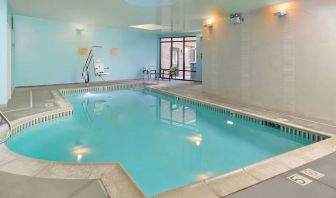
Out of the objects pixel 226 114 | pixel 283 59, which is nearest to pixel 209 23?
pixel 283 59

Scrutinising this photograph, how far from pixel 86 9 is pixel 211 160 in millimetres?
5682

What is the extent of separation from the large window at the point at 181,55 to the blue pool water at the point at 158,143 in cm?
668

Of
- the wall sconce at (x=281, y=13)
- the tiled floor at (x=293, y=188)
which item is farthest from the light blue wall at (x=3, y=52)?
the wall sconce at (x=281, y=13)

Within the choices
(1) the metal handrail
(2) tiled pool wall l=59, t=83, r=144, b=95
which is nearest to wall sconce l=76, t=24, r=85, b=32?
(1) the metal handrail

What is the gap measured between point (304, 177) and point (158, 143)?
7.38 ft

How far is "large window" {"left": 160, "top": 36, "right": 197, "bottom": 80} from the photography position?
1212cm

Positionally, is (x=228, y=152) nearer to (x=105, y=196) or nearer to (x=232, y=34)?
(x=105, y=196)

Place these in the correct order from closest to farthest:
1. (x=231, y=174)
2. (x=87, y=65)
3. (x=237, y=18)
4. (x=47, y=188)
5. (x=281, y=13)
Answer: (x=47, y=188)
(x=231, y=174)
(x=281, y=13)
(x=237, y=18)
(x=87, y=65)

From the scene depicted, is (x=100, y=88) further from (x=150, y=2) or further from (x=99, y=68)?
(x=150, y=2)

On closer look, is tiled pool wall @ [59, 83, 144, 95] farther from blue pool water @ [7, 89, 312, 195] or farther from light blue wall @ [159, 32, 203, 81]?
light blue wall @ [159, 32, 203, 81]

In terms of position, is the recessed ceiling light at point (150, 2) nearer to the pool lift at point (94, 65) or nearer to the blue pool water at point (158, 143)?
the blue pool water at point (158, 143)

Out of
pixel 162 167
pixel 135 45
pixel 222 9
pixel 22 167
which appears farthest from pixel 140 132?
pixel 135 45

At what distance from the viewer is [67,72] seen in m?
9.50

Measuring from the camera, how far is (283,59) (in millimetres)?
5215
